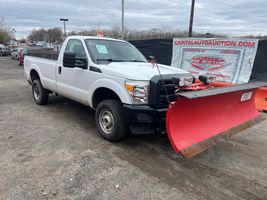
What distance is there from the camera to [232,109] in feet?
15.4

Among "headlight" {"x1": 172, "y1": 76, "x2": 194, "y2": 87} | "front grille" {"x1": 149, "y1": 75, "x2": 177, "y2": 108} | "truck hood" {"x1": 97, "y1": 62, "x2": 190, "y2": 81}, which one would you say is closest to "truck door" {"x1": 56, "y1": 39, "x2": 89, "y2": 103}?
"truck hood" {"x1": 97, "y1": 62, "x2": 190, "y2": 81}

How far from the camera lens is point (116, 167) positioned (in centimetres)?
390

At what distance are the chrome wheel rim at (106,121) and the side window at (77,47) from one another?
1326mm

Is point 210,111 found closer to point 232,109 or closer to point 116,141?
point 232,109

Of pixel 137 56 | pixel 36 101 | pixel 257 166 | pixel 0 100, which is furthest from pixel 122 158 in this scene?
pixel 0 100

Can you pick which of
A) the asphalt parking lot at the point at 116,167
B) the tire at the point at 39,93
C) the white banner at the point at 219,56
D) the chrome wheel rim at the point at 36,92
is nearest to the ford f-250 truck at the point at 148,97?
the asphalt parking lot at the point at 116,167

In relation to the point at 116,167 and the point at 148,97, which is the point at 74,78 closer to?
the point at 148,97

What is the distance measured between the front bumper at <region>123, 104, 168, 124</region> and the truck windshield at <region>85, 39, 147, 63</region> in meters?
1.44

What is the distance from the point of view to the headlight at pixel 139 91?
13.7 ft

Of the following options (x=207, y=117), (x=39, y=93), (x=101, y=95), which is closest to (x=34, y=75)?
(x=39, y=93)

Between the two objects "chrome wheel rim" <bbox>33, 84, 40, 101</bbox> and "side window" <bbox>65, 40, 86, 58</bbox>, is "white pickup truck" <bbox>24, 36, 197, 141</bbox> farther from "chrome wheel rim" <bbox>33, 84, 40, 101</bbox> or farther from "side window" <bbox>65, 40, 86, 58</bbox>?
"chrome wheel rim" <bbox>33, 84, 40, 101</bbox>

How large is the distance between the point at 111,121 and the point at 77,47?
1.98m

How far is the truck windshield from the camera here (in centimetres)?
518

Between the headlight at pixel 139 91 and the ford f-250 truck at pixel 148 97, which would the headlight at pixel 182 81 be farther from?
the headlight at pixel 139 91
